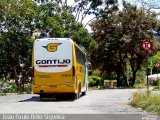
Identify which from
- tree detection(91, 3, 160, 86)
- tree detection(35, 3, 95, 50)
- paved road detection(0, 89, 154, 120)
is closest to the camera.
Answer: paved road detection(0, 89, 154, 120)

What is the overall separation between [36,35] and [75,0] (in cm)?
1033

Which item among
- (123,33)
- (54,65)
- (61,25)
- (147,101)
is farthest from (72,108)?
(123,33)

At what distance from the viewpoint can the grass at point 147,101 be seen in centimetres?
1802

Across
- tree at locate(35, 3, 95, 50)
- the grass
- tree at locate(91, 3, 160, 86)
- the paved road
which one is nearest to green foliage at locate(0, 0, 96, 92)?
tree at locate(35, 3, 95, 50)

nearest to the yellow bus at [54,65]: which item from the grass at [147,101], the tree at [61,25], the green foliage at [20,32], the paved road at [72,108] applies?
the paved road at [72,108]

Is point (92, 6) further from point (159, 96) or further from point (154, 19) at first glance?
point (159, 96)

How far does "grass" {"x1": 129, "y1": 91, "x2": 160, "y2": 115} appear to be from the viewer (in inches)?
709

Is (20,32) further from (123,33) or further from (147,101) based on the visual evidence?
(147,101)

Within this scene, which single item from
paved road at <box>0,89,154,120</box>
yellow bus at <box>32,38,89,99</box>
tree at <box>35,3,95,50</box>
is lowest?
paved road at <box>0,89,154,120</box>

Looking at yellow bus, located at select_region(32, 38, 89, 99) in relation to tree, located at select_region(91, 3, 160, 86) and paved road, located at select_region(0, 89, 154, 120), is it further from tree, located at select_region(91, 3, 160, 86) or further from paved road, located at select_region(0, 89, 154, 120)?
tree, located at select_region(91, 3, 160, 86)

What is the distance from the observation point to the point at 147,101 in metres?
19.8

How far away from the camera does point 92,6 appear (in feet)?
169

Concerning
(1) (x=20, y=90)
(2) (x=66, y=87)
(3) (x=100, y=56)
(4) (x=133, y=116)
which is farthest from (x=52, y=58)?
(3) (x=100, y=56)

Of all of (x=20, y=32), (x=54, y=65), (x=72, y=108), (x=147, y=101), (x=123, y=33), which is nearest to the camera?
(x=147, y=101)
